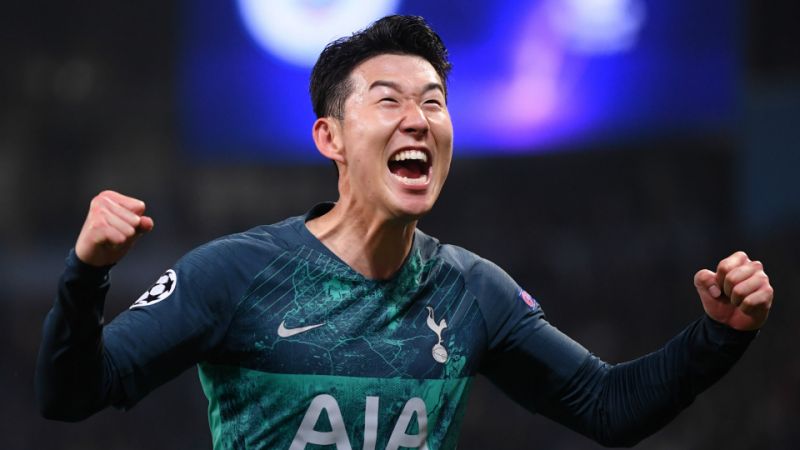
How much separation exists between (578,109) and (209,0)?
2.21m

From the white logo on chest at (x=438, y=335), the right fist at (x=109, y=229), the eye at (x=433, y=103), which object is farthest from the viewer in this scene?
the eye at (x=433, y=103)

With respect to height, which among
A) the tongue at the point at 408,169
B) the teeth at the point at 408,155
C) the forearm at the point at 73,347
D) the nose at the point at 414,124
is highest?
the nose at the point at 414,124

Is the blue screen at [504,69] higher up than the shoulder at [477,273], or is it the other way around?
the blue screen at [504,69]

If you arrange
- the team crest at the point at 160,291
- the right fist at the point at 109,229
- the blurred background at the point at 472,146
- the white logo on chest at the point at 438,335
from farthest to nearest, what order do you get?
the blurred background at the point at 472,146 < the white logo on chest at the point at 438,335 < the team crest at the point at 160,291 < the right fist at the point at 109,229

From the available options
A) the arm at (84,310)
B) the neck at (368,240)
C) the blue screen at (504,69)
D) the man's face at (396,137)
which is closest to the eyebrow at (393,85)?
the man's face at (396,137)

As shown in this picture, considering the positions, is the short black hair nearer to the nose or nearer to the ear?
the ear

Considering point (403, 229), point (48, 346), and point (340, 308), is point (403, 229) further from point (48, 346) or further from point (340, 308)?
point (48, 346)

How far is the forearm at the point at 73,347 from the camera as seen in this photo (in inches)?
66.6

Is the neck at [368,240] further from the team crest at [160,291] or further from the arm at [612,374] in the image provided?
the team crest at [160,291]

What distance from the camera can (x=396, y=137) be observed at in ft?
7.47

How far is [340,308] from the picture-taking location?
2215 mm

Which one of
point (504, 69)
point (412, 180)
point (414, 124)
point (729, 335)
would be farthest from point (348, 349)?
point (504, 69)

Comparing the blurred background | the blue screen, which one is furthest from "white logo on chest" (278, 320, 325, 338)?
the blue screen

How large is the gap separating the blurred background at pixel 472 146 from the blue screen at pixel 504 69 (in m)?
0.01
